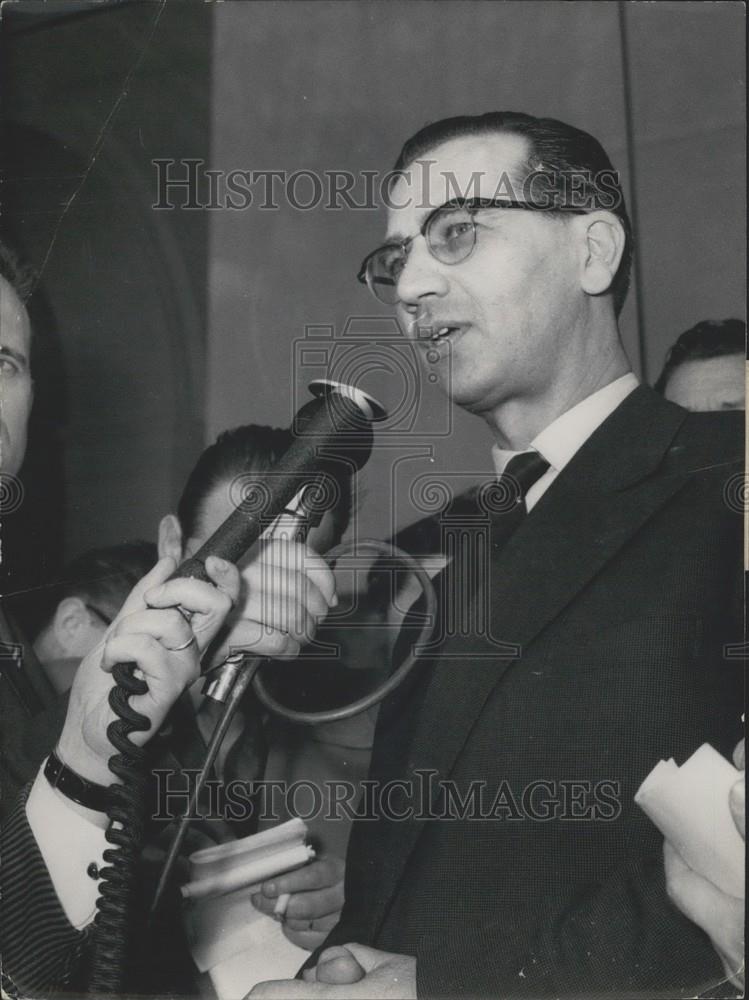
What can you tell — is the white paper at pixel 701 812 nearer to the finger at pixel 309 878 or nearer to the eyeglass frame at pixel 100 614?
the finger at pixel 309 878

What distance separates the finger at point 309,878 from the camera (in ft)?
3.55

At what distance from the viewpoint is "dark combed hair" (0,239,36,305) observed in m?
1.16

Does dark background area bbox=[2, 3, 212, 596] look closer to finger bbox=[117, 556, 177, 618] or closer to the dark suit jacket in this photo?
finger bbox=[117, 556, 177, 618]

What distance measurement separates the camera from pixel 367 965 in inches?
40.4

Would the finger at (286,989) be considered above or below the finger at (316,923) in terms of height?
below

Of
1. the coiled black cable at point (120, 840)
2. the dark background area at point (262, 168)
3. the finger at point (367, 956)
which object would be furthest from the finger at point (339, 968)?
the dark background area at point (262, 168)

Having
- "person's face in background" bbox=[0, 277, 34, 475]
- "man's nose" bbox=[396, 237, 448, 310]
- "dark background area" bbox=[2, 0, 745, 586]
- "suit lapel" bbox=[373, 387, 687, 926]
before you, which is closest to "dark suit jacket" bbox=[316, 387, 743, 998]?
"suit lapel" bbox=[373, 387, 687, 926]

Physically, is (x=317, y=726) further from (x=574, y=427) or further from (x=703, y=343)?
(x=703, y=343)

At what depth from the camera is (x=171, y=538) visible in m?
1.13

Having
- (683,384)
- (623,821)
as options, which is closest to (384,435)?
(683,384)

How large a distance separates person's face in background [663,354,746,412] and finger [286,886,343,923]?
0.57 m

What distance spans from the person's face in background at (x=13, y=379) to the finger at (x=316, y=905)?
1.66 ft

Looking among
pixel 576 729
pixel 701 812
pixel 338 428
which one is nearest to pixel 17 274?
pixel 338 428

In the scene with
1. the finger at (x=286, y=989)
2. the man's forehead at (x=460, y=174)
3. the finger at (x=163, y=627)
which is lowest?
the finger at (x=286, y=989)
